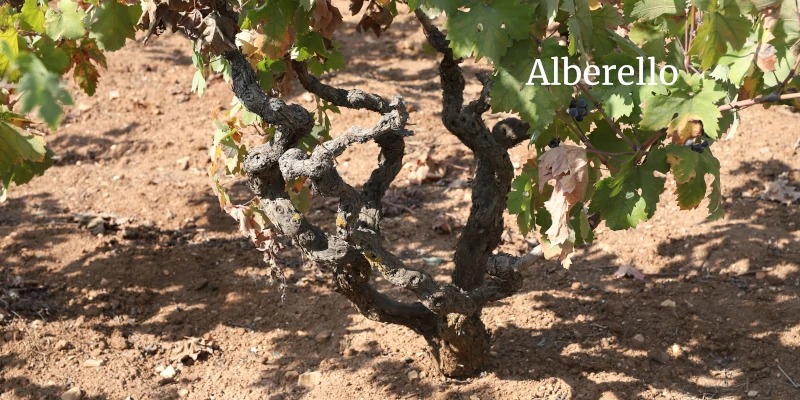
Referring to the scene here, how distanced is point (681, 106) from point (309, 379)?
2.23 meters

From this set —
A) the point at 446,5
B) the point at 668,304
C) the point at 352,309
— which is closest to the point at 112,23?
the point at 446,5

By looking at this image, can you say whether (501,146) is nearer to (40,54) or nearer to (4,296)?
(40,54)

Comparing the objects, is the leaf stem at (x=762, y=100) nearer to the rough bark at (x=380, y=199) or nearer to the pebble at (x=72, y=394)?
the rough bark at (x=380, y=199)

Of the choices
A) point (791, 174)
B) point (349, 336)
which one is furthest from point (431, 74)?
point (349, 336)

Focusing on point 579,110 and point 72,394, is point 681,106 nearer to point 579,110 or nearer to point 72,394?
point 579,110

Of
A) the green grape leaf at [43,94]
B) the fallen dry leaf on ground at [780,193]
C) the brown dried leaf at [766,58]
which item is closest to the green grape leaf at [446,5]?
the brown dried leaf at [766,58]

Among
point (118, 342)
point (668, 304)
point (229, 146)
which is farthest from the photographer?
point (668, 304)

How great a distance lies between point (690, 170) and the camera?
102 inches

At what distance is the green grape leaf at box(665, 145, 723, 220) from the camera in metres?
2.59

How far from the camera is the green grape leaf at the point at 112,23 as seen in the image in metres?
2.75

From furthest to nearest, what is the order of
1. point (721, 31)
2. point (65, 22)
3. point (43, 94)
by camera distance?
point (65, 22) < point (721, 31) < point (43, 94)

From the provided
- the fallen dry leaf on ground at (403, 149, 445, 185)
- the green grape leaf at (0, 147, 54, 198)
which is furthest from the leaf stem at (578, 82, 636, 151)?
the fallen dry leaf on ground at (403, 149, 445, 185)

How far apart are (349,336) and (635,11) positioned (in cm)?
232

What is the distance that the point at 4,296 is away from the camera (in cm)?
443
